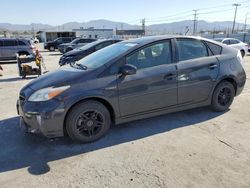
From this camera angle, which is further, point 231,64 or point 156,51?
point 231,64

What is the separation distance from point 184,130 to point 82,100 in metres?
1.89

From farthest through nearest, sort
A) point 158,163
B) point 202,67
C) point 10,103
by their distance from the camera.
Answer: point 10,103 < point 202,67 < point 158,163

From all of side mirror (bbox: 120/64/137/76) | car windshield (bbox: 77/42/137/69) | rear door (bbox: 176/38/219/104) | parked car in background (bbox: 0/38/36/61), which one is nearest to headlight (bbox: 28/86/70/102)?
car windshield (bbox: 77/42/137/69)

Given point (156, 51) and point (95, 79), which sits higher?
point (156, 51)

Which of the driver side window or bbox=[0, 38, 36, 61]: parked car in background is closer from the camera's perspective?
the driver side window

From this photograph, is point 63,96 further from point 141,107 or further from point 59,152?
point 141,107

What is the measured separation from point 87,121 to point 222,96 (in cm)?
297

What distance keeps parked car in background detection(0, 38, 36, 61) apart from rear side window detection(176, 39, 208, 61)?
1434cm

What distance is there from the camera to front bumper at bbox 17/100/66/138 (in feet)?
12.4

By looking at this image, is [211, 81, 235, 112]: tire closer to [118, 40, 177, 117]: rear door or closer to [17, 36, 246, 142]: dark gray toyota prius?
[17, 36, 246, 142]: dark gray toyota prius

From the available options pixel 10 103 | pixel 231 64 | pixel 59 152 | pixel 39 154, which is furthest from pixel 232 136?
pixel 10 103

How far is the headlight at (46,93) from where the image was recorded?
3.82 metres

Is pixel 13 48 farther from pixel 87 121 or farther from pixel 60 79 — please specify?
pixel 87 121

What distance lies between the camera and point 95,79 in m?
4.04
